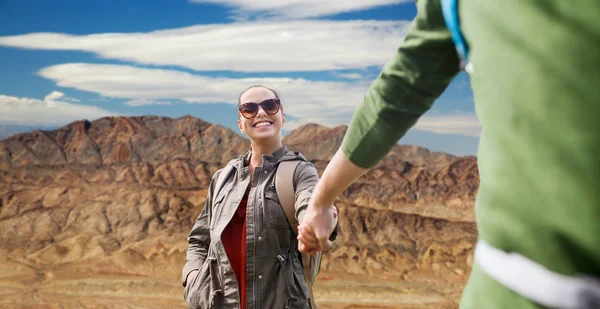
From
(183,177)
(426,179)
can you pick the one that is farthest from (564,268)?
(426,179)

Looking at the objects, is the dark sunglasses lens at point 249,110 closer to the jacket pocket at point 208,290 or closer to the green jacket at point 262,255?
the green jacket at point 262,255

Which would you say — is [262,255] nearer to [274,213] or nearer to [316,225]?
[274,213]

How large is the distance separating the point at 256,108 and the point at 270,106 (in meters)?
0.06

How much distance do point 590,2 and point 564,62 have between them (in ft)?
0.24

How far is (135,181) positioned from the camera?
30.0 meters

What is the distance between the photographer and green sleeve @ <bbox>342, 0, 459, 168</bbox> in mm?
1054

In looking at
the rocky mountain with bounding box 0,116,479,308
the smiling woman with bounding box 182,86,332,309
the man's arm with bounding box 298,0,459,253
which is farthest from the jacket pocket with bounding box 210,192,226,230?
the rocky mountain with bounding box 0,116,479,308

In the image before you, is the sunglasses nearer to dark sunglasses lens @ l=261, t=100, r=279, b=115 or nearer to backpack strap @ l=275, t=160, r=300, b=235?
dark sunglasses lens @ l=261, t=100, r=279, b=115

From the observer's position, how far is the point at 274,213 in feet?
9.10

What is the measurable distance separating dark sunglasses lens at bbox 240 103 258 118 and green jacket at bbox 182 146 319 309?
0.24 meters

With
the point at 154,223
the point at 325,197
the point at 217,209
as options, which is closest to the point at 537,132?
the point at 325,197

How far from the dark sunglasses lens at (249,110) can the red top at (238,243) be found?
394 millimetres

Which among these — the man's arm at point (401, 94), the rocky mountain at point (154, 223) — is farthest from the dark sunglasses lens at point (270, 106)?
the rocky mountain at point (154, 223)

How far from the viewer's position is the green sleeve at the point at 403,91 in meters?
1.05
